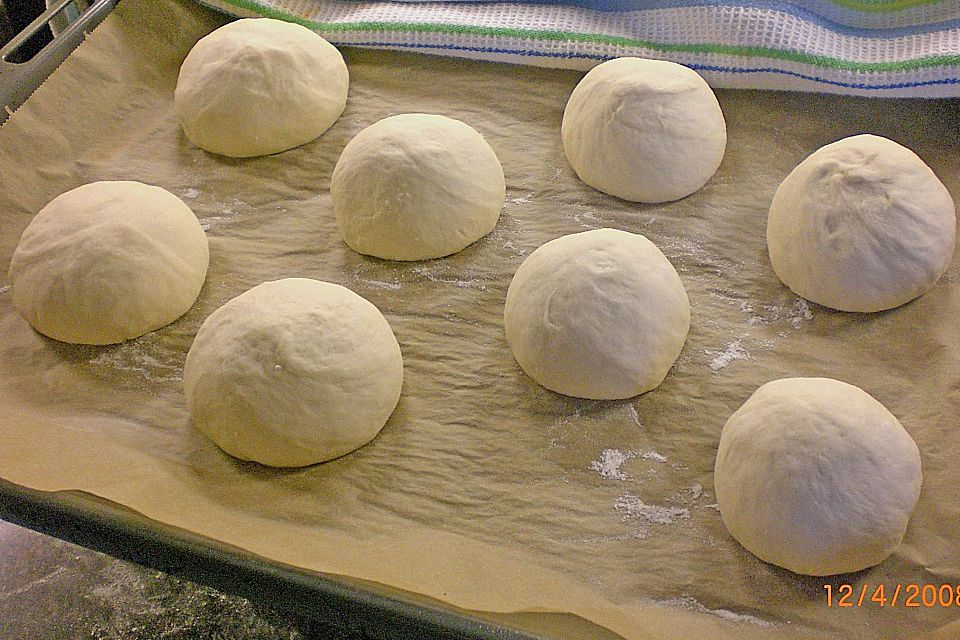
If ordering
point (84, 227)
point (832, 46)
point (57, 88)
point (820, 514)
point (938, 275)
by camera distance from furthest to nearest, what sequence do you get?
point (57, 88), point (832, 46), point (84, 227), point (938, 275), point (820, 514)

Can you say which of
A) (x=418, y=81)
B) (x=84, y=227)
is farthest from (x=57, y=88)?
(x=418, y=81)

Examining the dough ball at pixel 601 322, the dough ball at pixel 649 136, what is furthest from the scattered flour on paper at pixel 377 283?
the dough ball at pixel 649 136

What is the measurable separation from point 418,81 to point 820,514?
1.77m

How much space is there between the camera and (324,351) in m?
1.79

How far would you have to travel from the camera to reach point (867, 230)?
1.90 meters

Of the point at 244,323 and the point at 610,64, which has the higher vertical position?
the point at 610,64

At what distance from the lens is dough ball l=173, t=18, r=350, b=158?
2.40 m

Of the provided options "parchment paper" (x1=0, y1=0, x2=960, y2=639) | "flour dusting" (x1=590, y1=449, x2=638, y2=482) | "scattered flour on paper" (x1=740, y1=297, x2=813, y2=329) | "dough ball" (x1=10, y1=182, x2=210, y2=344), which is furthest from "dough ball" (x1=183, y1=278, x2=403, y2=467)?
"scattered flour on paper" (x1=740, y1=297, x2=813, y2=329)

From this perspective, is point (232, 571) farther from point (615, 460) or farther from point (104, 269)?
point (104, 269)

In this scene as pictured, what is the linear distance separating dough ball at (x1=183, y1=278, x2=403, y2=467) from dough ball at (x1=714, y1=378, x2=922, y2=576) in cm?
78

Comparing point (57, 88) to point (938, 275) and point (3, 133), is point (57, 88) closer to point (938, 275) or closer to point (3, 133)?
point (3, 133)

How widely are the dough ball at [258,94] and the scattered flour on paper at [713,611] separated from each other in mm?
1685

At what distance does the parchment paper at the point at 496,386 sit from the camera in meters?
1.53
